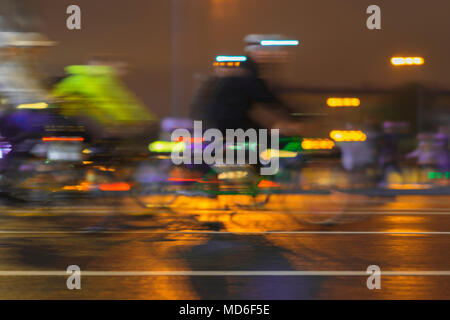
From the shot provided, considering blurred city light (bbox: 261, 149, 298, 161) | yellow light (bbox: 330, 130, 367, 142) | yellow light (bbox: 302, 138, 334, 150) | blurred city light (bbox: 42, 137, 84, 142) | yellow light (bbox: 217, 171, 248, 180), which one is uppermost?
yellow light (bbox: 330, 130, 367, 142)

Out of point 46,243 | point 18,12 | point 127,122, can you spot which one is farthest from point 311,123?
point 18,12

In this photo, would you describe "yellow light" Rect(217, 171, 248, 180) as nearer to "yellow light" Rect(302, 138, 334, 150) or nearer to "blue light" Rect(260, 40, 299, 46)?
"yellow light" Rect(302, 138, 334, 150)

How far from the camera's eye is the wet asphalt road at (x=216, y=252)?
231 inches

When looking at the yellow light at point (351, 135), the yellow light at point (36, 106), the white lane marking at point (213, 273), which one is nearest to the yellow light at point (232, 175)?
the yellow light at point (36, 106)

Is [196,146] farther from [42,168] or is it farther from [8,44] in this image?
[8,44]

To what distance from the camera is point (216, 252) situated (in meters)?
7.57

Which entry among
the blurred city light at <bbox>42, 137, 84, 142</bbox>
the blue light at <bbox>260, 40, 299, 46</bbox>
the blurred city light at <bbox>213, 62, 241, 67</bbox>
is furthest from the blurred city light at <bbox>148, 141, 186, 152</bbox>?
the blue light at <bbox>260, 40, 299, 46</bbox>

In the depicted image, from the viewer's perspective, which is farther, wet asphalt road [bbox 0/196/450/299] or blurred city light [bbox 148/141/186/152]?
blurred city light [bbox 148/141/186/152]

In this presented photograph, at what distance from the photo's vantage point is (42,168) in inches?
404

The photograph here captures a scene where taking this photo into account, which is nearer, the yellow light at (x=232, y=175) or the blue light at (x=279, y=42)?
the blue light at (x=279, y=42)

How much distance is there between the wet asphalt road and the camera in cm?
588

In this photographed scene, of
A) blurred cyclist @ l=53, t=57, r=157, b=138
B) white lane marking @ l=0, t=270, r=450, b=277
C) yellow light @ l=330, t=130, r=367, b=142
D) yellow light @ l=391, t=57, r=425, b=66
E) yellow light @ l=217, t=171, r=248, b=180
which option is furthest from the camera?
yellow light @ l=391, t=57, r=425, b=66

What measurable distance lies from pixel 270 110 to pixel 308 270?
3.31m

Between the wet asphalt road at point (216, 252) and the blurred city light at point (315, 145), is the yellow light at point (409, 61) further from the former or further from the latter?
the blurred city light at point (315, 145)
